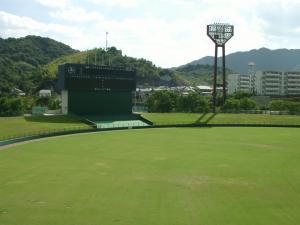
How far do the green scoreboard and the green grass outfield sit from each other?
26.8 metres

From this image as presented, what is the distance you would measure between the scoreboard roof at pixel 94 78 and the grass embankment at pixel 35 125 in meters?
5.39

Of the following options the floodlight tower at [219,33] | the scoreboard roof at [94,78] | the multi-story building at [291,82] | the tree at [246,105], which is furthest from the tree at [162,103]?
the multi-story building at [291,82]

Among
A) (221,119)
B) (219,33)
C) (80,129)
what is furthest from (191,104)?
(80,129)

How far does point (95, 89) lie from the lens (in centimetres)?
7394

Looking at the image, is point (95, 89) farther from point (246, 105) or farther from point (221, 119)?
point (246, 105)

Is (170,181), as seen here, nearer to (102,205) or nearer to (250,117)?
(102,205)

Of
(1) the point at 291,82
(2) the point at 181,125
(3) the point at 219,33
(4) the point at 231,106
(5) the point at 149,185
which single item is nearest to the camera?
(5) the point at 149,185

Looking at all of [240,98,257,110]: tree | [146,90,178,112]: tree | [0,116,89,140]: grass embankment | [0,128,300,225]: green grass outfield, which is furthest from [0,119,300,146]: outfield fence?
[240,98,257,110]: tree

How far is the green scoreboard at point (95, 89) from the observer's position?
71.8m

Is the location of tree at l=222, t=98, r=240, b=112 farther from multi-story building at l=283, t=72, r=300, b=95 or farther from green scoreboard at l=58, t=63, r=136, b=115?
multi-story building at l=283, t=72, r=300, b=95

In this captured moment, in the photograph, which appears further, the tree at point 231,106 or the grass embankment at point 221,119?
the tree at point 231,106

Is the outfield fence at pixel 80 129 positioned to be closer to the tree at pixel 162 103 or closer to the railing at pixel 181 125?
the railing at pixel 181 125

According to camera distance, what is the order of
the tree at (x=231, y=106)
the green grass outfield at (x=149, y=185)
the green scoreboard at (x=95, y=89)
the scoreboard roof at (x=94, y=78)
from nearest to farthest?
the green grass outfield at (x=149, y=185) < the scoreboard roof at (x=94, y=78) < the green scoreboard at (x=95, y=89) < the tree at (x=231, y=106)

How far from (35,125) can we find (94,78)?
13827mm
